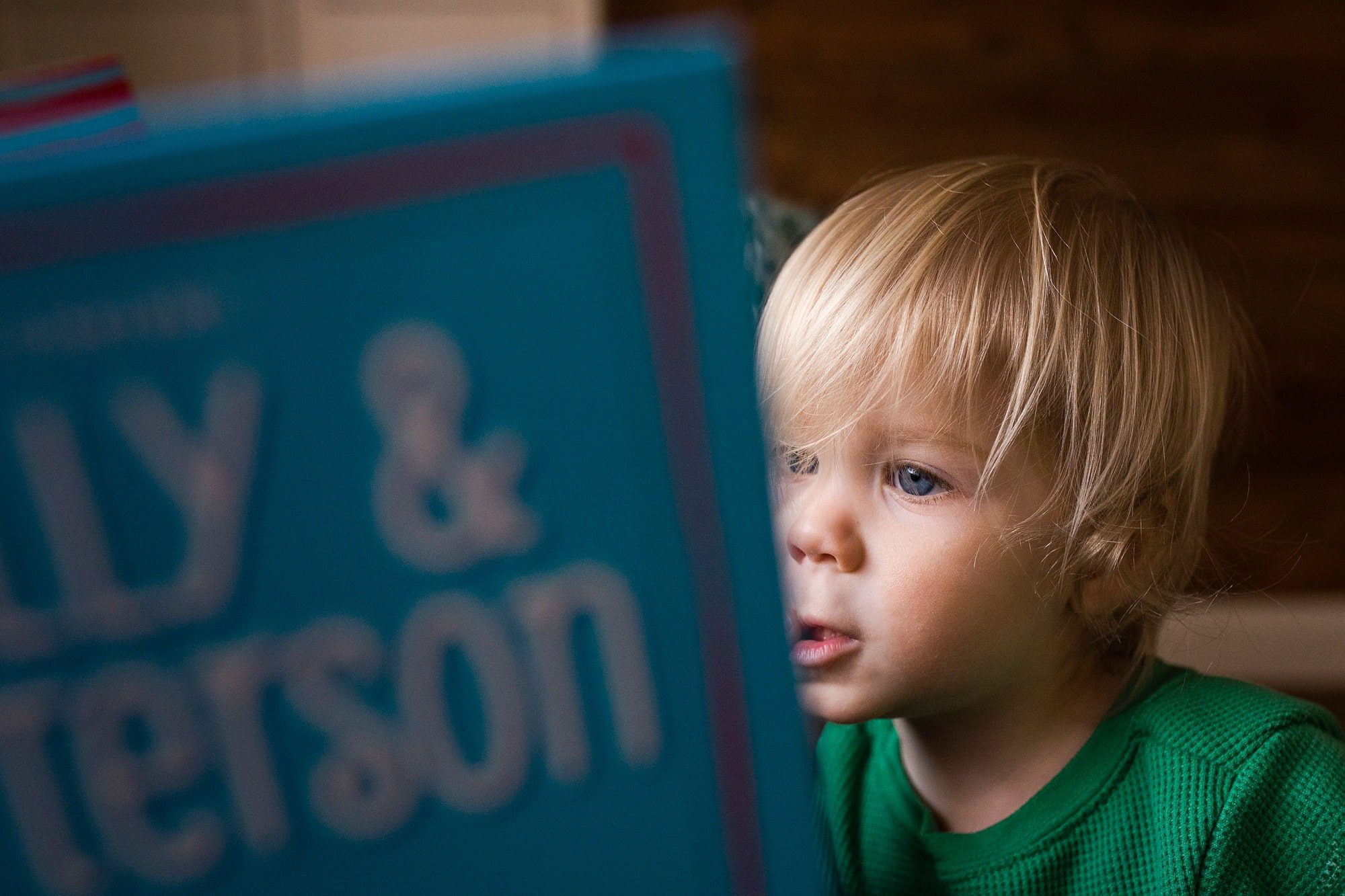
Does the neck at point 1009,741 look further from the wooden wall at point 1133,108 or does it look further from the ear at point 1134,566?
A: the wooden wall at point 1133,108

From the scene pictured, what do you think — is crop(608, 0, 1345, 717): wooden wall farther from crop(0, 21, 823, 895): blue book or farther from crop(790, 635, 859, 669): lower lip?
crop(0, 21, 823, 895): blue book

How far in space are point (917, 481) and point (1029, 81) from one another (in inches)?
79.4

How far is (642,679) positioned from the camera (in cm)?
29

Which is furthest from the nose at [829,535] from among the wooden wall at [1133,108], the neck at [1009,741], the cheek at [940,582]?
the wooden wall at [1133,108]

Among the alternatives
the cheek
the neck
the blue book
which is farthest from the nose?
the blue book

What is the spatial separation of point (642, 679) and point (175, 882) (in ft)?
0.41

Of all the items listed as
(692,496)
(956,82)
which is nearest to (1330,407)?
(956,82)

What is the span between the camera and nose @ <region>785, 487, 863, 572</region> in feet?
2.01

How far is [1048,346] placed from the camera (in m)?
0.62

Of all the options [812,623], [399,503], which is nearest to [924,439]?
[812,623]

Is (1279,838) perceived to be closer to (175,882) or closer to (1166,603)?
(1166,603)

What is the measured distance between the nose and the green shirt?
20 centimetres

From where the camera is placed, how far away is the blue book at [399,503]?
10.3 inches

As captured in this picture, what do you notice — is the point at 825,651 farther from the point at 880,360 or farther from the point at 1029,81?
the point at 1029,81
